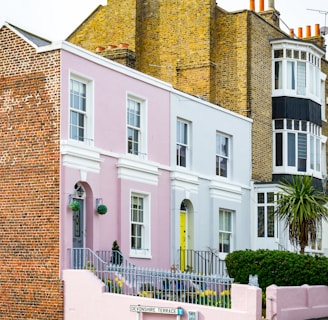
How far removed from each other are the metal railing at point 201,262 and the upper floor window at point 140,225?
1998 millimetres

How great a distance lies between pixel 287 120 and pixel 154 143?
9.56 metres

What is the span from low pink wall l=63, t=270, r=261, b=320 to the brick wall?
38 centimetres

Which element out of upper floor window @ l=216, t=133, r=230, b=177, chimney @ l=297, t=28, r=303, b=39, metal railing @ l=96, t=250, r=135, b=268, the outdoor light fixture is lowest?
metal railing @ l=96, t=250, r=135, b=268

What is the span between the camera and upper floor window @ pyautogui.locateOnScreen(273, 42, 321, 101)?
34.4 m

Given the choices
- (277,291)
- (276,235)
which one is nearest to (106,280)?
(277,291)

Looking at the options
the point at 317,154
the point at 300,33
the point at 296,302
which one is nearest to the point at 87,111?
the point at 296,302

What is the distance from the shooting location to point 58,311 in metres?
21.9

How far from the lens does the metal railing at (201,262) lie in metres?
27.6

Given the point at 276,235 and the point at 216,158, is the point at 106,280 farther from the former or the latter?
the point at 276,235

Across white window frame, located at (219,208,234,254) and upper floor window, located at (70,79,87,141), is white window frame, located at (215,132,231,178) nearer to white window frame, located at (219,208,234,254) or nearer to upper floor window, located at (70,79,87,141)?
white window frame, located at (219,208,234,254)

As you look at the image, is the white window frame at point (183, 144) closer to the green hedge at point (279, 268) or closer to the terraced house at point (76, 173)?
the terraced house at point (76, 173)

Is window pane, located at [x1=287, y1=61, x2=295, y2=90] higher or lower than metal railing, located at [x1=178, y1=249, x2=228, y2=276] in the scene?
higher

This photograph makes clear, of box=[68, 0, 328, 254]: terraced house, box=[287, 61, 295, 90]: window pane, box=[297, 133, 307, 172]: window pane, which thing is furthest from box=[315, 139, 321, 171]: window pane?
box=[287, 61, 295, 90]: window pane

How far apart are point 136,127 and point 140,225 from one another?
10.2 feet
